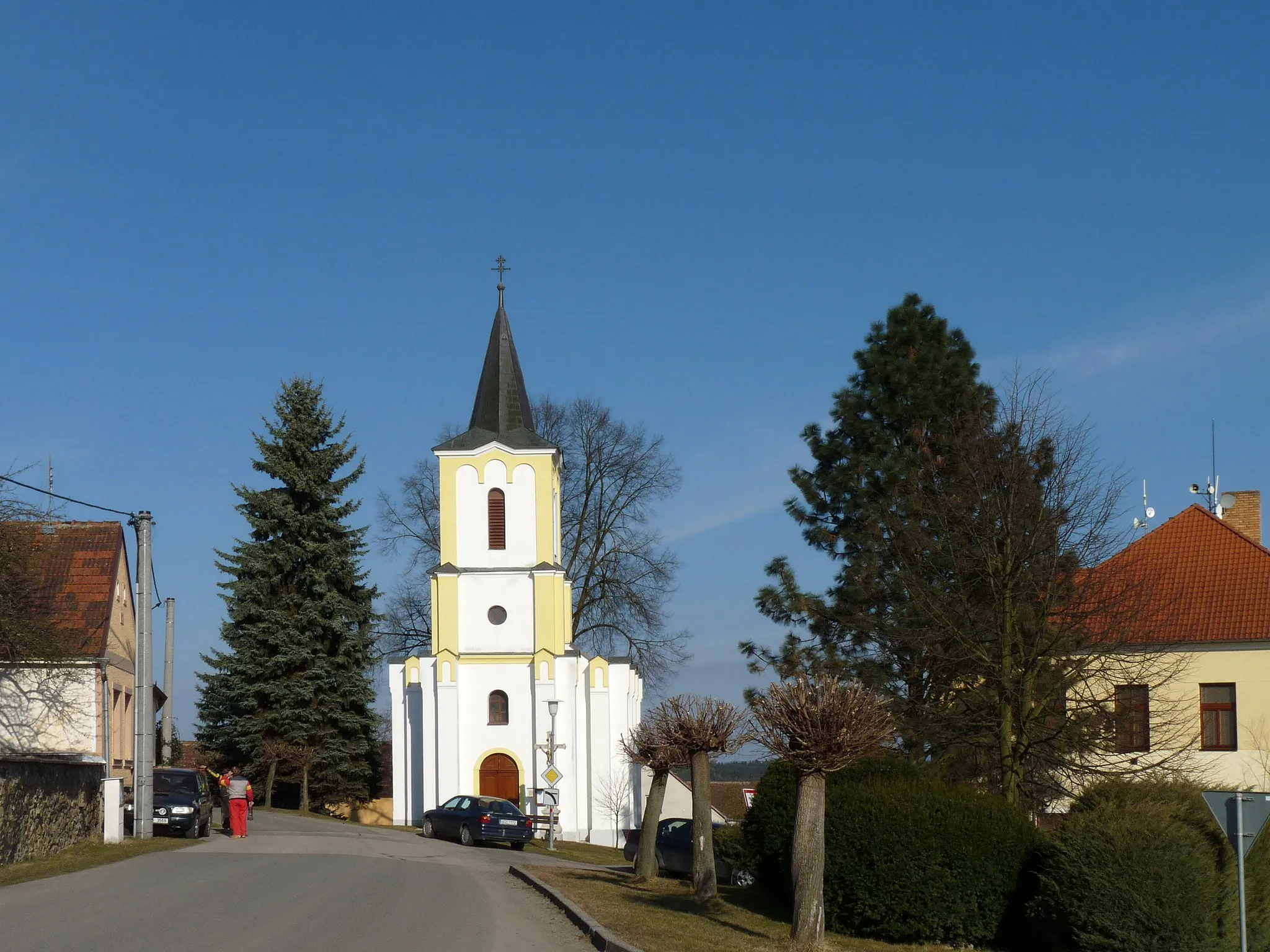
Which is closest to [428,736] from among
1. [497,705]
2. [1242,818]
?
[497,705]

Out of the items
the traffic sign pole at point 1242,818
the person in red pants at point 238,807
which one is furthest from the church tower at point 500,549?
the traffic sign pole at point 1242,818

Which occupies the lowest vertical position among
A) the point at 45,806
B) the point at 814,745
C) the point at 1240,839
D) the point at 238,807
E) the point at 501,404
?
the point at 238,807

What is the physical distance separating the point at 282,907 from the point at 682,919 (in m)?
4.97

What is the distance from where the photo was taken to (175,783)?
3098 centimetres

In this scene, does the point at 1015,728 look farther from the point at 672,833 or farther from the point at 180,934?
the point at 180,934

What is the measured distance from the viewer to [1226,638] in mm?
33406

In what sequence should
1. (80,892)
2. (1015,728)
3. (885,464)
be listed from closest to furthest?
(80,892), (1015,728), (885,464)

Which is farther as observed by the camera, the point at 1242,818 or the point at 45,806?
the point at 45,806

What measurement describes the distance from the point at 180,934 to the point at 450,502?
1384 inches

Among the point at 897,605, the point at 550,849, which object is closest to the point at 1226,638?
the point at 897,605

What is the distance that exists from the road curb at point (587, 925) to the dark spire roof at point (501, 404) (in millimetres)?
28909

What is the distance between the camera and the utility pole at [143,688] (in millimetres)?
27203

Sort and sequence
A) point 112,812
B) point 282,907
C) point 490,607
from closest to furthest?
point 282,907
point 112,812
point 490,607

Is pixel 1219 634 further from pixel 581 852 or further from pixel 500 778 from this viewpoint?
pixel 500 778
